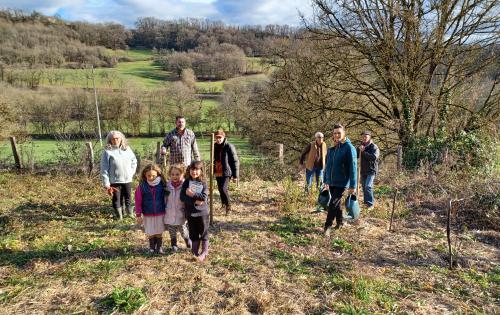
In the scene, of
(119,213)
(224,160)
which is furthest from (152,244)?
(224,160)

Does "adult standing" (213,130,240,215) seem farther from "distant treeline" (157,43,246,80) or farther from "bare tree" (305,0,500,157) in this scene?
"distant treeline" (157,43,246,80)

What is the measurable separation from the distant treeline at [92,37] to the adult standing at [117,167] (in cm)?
6602

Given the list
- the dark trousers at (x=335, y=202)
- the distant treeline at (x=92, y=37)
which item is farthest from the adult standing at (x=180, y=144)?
the distant treeline at (x=92, y=37)

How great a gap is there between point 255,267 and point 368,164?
13.2 ft

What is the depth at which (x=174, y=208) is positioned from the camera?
15.6 feet

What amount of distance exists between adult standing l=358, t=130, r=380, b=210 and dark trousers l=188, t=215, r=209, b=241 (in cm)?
422

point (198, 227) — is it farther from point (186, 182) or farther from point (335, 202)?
point (335, 202)

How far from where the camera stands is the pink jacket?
4770mm

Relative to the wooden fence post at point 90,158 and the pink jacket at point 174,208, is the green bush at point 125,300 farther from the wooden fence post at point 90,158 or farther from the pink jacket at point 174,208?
the wooden fence post at point 90,158

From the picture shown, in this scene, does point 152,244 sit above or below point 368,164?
below

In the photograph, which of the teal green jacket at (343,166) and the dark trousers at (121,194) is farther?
the dark trousers at (121,194)

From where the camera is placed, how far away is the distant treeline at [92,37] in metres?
76.1

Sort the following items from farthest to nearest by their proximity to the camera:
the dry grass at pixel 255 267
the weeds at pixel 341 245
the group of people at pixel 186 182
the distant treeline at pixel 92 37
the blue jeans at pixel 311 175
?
the distant treeline at pixel 92 37, the blue jeans at pixel 311 175, the weeds at pixel 341 245, the group of people at pixel 186 182, the dry grass at pixel 255 267

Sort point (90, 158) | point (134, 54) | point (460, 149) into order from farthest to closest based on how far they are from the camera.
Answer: point (134, 54), point (460, 149), point (90, 158)
